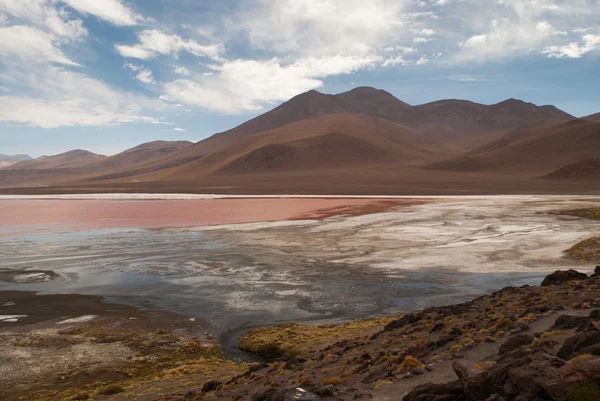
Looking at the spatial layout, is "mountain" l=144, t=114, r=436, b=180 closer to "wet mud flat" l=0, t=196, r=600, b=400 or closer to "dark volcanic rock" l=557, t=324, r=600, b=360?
"wet mud flat" l=0, t=196, r=600, b=400

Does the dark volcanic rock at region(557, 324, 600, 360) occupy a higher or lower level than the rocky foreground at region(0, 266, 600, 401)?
higher

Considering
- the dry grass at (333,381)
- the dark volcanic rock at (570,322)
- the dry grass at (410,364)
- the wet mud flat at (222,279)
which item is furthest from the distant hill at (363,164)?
the dry grass at (333,381)

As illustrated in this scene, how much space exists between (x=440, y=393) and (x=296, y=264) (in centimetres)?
1514

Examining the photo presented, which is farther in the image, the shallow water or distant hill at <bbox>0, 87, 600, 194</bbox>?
distant hill at <bbox>0, 87, 600, 194</bbox>

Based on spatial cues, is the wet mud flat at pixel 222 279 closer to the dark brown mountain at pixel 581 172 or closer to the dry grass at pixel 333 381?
the dry grass at pixel 333 381

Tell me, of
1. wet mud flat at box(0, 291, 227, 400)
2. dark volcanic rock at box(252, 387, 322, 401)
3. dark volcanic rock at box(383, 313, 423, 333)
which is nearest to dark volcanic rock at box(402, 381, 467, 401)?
dark volcanic rock at box(252, 387, 322, 401)

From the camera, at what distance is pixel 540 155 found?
11675cm

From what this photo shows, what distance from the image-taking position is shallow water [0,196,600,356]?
14.9 m

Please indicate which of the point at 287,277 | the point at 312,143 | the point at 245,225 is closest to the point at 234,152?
the point at 312,143

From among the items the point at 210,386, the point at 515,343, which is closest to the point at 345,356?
the point at 210,386

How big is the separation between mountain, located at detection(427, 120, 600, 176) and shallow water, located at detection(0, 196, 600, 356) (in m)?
83.1

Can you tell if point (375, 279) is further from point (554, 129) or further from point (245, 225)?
point (554, 129)

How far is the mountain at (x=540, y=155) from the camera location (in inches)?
4279

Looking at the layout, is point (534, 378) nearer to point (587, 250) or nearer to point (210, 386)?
point (210, 386)
